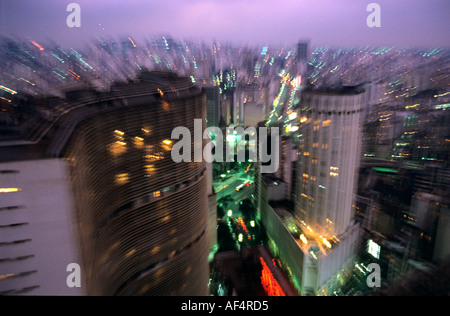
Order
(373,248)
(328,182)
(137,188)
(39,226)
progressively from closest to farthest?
(39,226)
(137,188)
(373,248)
(328,182)

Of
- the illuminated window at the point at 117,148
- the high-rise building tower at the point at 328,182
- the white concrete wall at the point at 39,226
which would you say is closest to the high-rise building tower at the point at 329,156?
the high-rise building tower at the point at 328,182

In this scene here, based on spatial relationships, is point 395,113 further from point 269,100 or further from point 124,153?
point 124,153

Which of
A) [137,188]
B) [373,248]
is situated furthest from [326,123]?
[137,188]

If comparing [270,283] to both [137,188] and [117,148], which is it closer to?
[137,188]

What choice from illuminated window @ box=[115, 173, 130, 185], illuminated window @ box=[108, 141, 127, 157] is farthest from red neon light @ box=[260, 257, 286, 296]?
illuminated window @ box=[108, 141, 127, 157]

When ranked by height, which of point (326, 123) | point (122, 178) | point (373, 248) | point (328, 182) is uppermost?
point (326, 123)
